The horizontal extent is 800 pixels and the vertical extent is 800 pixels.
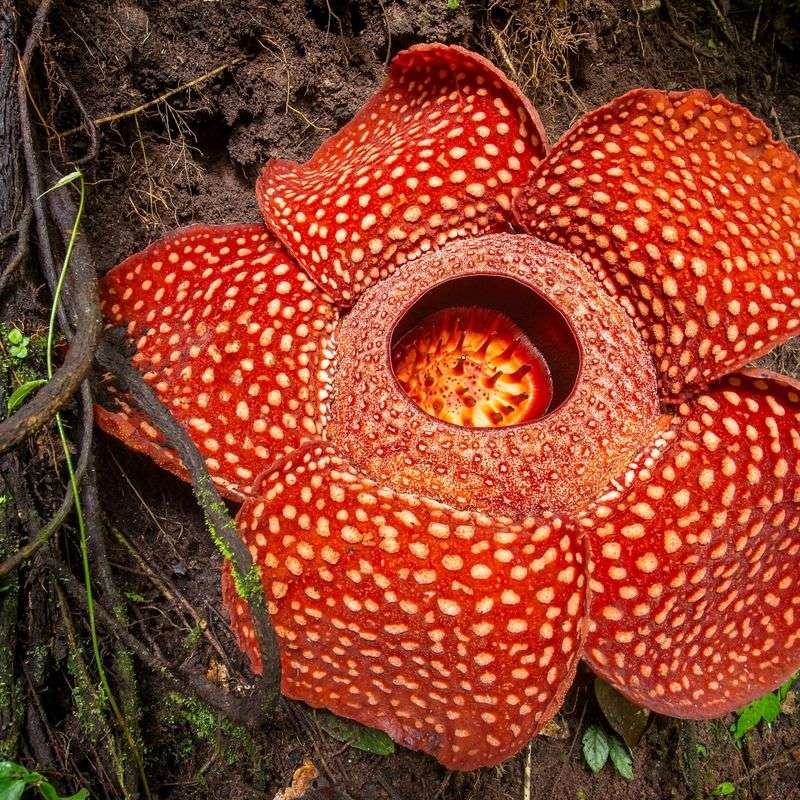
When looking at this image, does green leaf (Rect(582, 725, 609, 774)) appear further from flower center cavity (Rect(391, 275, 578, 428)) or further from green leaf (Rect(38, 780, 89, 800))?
green leaf (Rect(38, 780, 89, 800))


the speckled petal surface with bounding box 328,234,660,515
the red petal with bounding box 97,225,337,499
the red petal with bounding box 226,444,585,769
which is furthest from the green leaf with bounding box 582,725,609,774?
the red petal with bounding box 97,225,337,499

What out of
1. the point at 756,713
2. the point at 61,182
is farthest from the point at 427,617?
the point at 756,713

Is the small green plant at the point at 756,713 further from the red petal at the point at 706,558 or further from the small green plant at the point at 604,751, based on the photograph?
the red petal at the point at 706,558

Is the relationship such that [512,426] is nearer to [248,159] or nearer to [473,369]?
[473,369]

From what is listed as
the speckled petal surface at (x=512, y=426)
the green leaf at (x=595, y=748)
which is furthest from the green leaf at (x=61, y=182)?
the green leaf at (x=595, y=748)

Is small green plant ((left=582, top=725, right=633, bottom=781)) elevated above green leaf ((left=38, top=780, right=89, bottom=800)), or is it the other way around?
green leaf ((left=38, top=780, right=89, bottom=800))

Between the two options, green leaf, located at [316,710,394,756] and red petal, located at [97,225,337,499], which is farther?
green leaf, located at [316,710,394,756]
